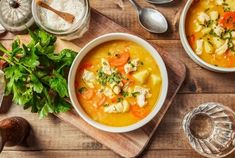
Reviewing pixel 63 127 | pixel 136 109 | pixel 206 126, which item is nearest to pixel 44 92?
pixel 63 127

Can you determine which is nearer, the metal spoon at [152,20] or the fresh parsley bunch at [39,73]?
the fresh parsley bunch at [39,73]

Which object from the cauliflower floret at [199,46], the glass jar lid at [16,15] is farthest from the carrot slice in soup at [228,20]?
the glass jar lid at [16,15]

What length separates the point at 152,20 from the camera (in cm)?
262

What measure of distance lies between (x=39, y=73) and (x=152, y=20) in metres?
0.68

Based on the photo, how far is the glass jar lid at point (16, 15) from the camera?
2.67 meters

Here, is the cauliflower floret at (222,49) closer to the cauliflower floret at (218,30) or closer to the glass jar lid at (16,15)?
the cauliflower floret at (218,30)

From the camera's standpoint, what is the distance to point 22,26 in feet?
8.79

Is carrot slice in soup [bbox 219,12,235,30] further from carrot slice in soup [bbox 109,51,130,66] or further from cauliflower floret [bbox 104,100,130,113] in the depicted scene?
cauliflower floret [bbox 104,100,130,113]

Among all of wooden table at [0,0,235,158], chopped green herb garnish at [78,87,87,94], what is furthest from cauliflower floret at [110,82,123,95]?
wooden table at [0,0,235,158]

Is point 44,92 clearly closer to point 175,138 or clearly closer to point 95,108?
point 95,108

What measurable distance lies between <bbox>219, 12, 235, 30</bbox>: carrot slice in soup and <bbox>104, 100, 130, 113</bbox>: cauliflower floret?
677mm

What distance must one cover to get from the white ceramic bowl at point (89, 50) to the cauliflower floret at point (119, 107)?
0.29ft

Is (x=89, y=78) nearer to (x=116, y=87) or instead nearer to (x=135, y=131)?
(x=116, y=87)

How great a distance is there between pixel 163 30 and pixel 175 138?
0.60 meters
